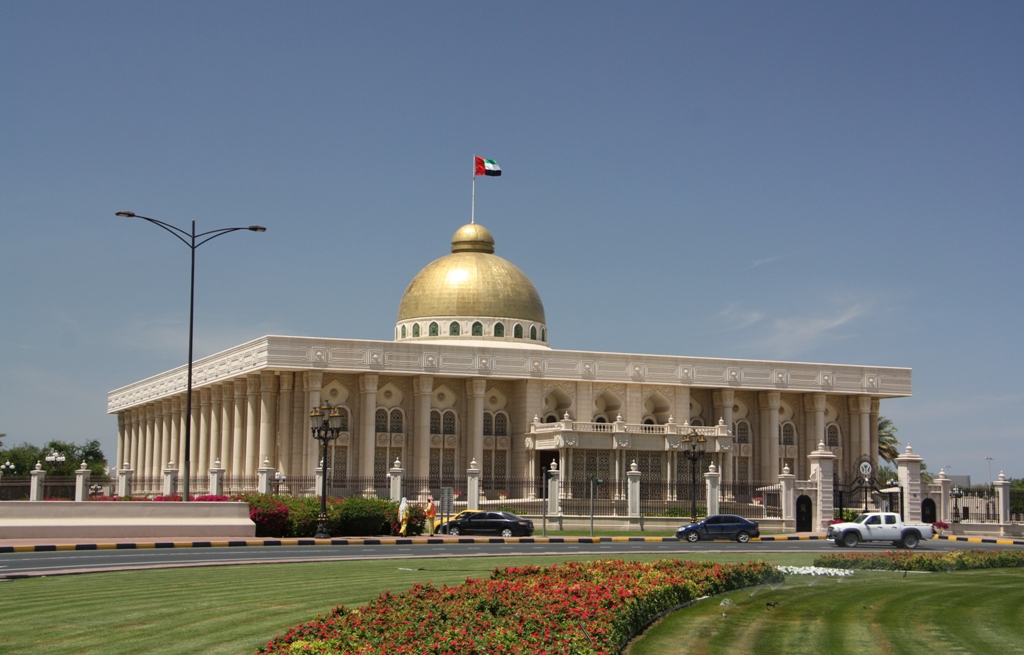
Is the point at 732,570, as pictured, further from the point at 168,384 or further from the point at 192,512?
the point at 168,384

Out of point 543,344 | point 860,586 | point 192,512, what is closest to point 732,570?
point 860,586

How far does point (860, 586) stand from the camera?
20.2 m

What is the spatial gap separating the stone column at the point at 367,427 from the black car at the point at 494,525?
84.9 ft

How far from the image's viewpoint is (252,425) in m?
70.1

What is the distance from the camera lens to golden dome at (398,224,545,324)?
80.1 m

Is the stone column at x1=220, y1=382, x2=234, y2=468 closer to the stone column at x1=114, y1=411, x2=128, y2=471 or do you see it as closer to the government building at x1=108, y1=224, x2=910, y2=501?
the government building at x1=108, y1=224, x2=910, y2=501

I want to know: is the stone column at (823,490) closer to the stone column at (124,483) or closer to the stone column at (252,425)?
the stone column at (124,483)

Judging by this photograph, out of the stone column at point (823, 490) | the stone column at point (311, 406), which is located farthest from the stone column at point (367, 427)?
the stone column at point (823, 490)

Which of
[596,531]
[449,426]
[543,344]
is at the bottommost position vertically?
[596,531]

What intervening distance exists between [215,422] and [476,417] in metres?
17.3

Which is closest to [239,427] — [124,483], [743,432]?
[124,483]

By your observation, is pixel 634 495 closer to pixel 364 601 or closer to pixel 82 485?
pixel 82 485

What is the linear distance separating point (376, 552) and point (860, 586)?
579 inches

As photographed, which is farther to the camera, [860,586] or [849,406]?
[849,406]
